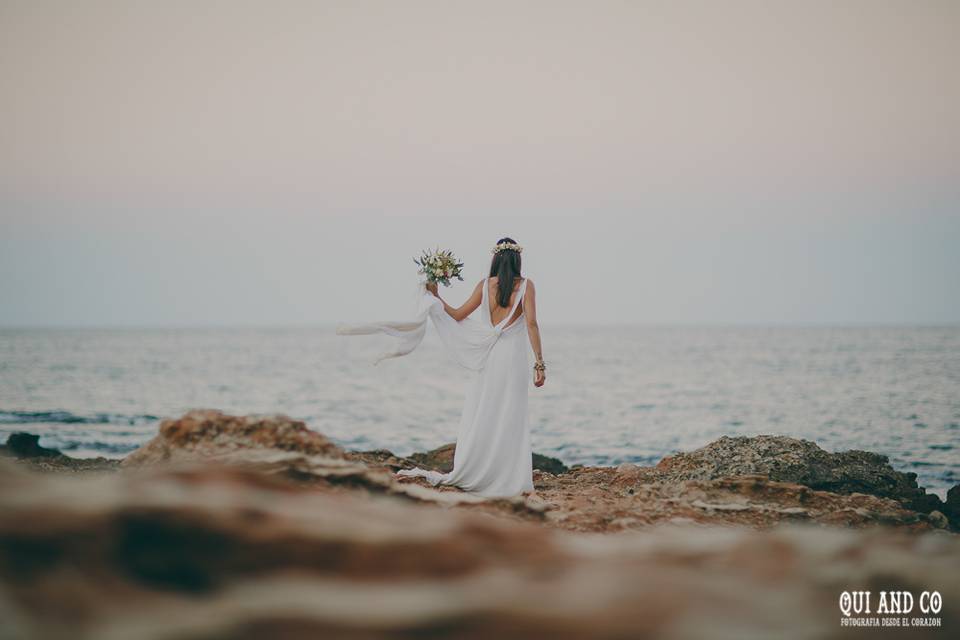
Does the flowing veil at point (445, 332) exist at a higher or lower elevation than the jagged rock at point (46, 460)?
higher

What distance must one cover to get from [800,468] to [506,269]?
4.92m

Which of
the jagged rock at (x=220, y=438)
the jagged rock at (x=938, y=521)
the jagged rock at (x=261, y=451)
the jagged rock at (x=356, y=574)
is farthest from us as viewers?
the jagged rock at (x=938, y=521)

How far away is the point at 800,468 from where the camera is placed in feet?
30.9

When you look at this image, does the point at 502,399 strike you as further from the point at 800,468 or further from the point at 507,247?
the point at 800,468

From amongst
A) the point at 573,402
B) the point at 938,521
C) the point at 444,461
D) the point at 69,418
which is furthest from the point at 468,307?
the point at 573,402

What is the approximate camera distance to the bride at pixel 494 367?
9.24 meters

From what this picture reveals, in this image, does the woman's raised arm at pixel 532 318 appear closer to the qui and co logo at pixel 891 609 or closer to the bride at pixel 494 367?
the bride at pixel 494 367

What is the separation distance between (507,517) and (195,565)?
408 cm

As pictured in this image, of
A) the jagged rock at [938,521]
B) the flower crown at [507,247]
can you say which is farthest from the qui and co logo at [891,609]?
the flower crown at [507,247]

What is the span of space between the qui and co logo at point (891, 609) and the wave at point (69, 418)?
81.6 ft

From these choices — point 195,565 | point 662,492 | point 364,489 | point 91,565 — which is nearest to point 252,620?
point 195,565

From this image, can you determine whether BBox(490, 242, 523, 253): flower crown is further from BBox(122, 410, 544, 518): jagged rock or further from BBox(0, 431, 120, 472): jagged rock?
BBox(0, 431, 120, 472): jagged rock

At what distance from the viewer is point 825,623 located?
8.25 feet

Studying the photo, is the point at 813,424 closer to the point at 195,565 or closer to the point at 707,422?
the point at 707,422
